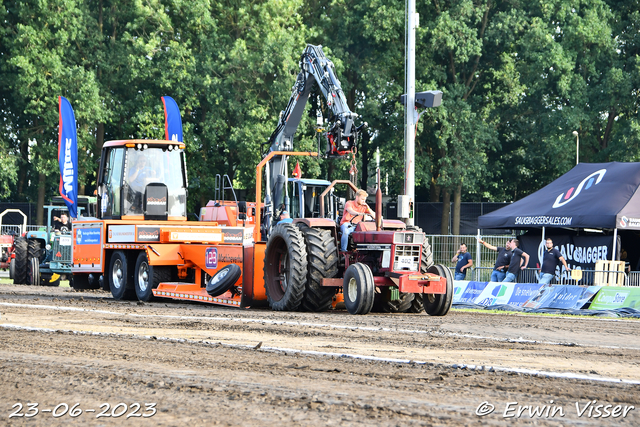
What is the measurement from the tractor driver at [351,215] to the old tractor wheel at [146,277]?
14.5 ft

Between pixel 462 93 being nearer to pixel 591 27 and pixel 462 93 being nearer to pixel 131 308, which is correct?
pixel 591 27

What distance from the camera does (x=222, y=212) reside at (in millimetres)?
23938

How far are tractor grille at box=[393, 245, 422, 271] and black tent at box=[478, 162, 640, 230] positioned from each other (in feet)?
27.6

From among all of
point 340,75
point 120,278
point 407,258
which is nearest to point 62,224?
point 120,278

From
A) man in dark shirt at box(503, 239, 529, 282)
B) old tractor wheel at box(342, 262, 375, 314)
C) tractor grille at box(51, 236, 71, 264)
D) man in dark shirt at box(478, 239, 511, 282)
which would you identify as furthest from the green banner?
tractor grille at box(51, 236, 71, 264)

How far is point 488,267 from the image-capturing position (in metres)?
23.6

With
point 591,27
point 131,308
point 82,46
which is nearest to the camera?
point 131,308

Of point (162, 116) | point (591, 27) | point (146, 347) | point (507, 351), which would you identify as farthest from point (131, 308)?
point (591, 27)

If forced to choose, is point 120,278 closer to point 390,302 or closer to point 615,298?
point 390,302

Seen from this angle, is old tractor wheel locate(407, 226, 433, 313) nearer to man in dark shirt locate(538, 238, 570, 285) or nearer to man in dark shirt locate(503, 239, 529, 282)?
man in dark shirt locate(538, 238, 570, 285)

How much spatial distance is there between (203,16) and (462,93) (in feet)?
39.6

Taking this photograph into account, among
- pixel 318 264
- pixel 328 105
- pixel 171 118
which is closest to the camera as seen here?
pixel 318 264

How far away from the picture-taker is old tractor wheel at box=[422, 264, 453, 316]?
14.1m

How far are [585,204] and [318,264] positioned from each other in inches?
415
